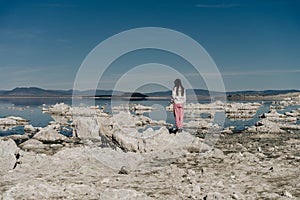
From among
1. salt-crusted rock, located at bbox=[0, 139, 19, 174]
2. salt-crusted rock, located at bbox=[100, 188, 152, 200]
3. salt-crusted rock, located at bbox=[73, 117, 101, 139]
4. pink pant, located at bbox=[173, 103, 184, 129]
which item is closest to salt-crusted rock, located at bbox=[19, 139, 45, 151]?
salt-crusted rock, located at bbox=[73, 117, 101, 139]

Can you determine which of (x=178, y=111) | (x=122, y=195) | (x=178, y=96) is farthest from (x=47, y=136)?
(x=122, y=195)

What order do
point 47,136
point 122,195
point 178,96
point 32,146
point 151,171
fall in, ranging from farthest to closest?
point 47,136, point 178,96, point 32,146, point 151,171, point 122,195

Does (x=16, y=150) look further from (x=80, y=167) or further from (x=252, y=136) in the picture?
(x=252, y=136)

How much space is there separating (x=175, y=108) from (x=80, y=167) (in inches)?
199

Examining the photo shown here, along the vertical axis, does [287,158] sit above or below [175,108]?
below

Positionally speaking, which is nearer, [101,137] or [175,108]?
[175,108]

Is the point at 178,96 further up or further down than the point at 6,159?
further up

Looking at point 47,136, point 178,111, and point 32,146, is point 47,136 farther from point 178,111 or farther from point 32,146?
point 178,111

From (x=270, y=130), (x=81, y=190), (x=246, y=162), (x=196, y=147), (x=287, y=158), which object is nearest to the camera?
(x=81, y=190)

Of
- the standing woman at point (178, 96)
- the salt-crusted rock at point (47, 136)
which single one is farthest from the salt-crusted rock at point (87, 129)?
the standing woman at point (178, 96)

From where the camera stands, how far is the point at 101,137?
12922 mm

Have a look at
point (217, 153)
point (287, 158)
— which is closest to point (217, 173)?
point (217, 153)

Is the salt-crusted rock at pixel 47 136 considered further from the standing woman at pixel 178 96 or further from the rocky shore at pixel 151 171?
the standing woman at pixel 178 96

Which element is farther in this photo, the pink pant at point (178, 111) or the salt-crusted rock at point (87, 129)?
the salt-crusted rock at point (87, 129)
